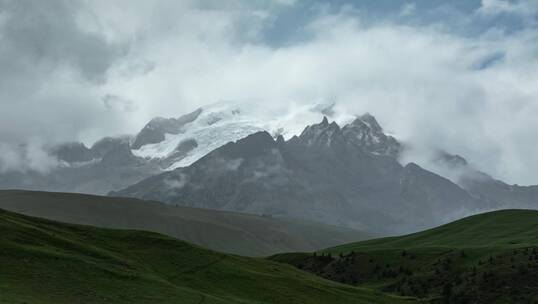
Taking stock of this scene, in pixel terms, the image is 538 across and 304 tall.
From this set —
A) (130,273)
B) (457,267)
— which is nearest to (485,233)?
(457,267)

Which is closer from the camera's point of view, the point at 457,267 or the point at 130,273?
the point at 130,273

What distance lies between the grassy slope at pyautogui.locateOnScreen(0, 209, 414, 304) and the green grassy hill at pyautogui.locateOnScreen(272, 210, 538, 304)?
16333 mm

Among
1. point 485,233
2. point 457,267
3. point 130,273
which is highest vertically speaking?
point 485,233

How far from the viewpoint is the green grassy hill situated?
9325 centimetres

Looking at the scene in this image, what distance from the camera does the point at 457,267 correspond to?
106875 millimetres

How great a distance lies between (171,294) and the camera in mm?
62938

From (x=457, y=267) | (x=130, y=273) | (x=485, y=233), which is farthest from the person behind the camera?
(x=485, y=233)

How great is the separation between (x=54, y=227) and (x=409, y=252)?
66761 millimetres

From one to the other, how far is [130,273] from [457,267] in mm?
58297

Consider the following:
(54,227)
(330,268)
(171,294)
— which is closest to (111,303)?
(171,294)

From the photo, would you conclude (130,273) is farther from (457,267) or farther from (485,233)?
(485,233)

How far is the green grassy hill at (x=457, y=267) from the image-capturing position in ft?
306

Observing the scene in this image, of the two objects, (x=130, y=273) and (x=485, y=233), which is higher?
(x=485, y=233)

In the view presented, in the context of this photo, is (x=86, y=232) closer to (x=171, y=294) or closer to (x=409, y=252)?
(x=171, y=294)
